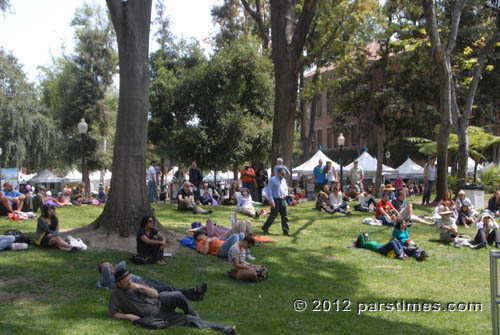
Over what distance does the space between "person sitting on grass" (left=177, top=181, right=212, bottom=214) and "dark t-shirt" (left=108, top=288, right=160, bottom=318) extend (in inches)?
396

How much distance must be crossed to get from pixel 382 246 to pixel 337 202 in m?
6.04

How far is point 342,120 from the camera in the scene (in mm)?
43906

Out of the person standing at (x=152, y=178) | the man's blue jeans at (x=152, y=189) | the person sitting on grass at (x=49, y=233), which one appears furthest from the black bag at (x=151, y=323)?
the man's blue jeans at (x=152, y=189)

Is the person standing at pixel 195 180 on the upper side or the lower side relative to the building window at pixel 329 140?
lower

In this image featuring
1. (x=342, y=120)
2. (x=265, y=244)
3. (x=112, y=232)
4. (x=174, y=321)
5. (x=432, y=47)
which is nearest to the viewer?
(x=174, y=321)

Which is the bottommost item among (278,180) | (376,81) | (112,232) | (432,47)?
(112,232)

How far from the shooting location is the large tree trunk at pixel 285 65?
18062mm

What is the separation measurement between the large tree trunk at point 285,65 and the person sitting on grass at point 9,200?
8.66 m

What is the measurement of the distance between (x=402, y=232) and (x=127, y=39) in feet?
26.2

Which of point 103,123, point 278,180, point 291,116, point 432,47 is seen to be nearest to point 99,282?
point 278,180

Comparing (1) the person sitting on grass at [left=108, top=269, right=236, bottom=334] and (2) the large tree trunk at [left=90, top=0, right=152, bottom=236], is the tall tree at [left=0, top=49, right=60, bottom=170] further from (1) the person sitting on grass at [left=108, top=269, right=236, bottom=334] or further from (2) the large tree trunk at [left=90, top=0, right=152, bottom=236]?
(1) the person sitting on grass at [left=108, top=269, right=236, bottom=334]

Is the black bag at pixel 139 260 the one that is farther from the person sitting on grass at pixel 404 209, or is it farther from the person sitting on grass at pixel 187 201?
the person sitting on grass at pixel 404 209

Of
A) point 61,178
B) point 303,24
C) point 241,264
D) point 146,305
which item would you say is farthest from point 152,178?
point 61,178

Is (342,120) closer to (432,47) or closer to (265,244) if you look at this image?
(432,47)
